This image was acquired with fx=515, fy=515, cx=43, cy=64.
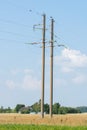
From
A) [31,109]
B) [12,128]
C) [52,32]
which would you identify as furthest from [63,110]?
[12,128]

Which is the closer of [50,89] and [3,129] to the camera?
[3,129]

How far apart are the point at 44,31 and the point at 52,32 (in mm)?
1048

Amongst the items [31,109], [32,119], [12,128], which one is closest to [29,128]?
[12,128]

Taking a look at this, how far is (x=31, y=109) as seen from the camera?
74312 mm

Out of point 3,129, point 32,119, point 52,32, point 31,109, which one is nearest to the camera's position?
point 3,129

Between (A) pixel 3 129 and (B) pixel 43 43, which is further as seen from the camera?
(B) pixel 43 43

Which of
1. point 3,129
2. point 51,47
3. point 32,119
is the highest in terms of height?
point 51,47

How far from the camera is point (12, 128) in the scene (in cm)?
2997

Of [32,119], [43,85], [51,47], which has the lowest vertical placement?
[32,119]

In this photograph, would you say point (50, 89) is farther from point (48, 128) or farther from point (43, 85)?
point (48, 128)

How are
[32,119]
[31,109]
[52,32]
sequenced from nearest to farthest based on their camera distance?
[32,119]
[52,32]
[31,109]

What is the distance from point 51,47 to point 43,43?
3.57 ft

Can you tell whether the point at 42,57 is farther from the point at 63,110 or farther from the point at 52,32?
the point at 63,110

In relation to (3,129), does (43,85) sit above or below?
above
